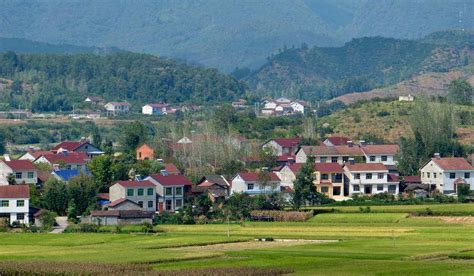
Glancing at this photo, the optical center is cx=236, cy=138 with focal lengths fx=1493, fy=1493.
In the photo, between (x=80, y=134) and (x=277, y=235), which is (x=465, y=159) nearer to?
(x=277, y=235)

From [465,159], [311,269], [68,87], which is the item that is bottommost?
[311,269]

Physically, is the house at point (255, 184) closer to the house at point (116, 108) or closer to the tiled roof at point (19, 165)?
the tiled roof at point (19, 165)

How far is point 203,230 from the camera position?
75.5 m

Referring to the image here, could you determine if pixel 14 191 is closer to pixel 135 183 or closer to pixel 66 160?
pixel 135 183

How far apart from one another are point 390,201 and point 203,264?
1260 inches

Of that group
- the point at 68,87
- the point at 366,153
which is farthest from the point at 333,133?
the point at 68,87

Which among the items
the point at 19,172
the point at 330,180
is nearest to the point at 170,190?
the point at 19,172

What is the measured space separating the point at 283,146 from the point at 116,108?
67.8m

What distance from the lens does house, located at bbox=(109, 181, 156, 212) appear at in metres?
84.6

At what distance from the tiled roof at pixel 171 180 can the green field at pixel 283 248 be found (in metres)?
9.64

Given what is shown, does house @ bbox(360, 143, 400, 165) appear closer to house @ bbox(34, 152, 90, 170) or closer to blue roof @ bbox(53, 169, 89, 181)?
house @ bbox(34, 152, 90, 170)

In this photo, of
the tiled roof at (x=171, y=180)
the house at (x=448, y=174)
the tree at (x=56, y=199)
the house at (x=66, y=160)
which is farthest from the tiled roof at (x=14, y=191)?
the house at (x=448, y=174)

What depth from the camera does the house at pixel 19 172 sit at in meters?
89.1

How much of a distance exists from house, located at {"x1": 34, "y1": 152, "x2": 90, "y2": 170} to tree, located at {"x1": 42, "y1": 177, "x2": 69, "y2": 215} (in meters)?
11.0
